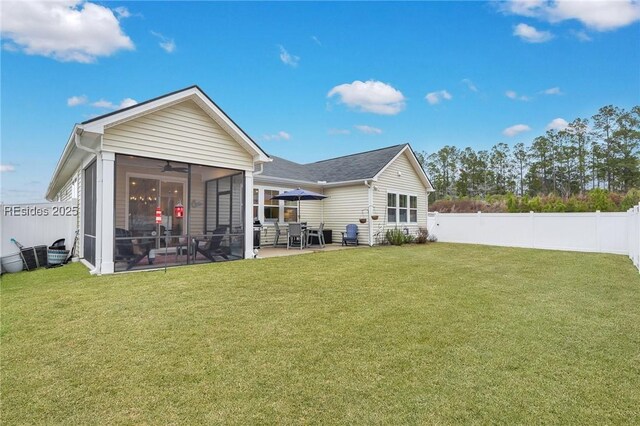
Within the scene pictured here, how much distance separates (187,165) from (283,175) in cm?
565

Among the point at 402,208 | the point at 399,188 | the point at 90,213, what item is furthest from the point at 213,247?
the point at 402,208

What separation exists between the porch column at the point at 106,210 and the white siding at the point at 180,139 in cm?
33

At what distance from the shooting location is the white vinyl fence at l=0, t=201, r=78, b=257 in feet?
27.3

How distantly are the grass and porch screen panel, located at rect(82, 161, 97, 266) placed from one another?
169cm

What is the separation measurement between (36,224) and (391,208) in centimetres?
1264

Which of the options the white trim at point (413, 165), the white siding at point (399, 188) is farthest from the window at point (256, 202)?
the white siding at point (399, 188)

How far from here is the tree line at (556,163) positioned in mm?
26875

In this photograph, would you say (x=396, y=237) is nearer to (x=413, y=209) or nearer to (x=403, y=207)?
(x=403, y=207)

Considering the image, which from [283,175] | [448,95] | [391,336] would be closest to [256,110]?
[283,175]

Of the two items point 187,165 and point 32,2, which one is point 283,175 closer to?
point 187,165

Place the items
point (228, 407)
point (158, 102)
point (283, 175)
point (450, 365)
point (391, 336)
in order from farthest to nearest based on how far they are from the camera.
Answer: point (283, 175) < point (158, 102) < point (391, 336) < point (450, 365) < point (228, 407)

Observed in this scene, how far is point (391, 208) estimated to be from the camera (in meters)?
14.5

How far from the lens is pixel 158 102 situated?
24.0 ft

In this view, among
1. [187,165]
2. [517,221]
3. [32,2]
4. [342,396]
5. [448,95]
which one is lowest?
[342,396]
